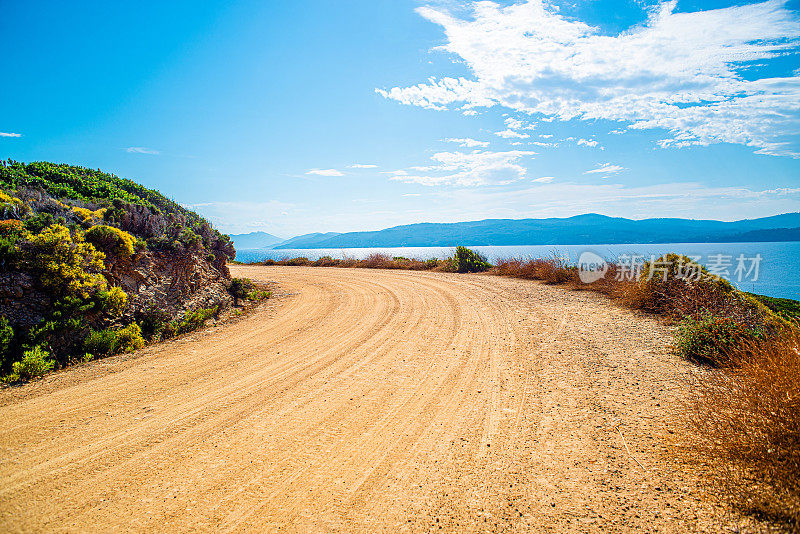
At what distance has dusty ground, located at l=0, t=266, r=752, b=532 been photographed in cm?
272

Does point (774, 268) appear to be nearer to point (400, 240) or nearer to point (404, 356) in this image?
point (404, 356)

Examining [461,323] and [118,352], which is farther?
[461,323]

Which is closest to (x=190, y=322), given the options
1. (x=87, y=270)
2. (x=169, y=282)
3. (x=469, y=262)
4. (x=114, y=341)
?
(x=169, y=282)

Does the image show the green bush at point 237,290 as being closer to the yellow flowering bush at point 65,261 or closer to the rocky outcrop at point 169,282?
the rocky outcrop at point 169,282

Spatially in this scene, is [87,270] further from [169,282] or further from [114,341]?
[169,282]

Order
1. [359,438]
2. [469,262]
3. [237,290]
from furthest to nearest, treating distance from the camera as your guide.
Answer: [469,262], [237,290], [359,438]

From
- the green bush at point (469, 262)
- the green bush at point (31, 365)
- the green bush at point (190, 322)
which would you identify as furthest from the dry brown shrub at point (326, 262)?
the green bush at point (31, 365)

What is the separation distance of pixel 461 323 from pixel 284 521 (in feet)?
20.4

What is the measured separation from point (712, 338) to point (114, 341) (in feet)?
34.4

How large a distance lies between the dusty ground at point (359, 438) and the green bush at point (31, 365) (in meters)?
0.21

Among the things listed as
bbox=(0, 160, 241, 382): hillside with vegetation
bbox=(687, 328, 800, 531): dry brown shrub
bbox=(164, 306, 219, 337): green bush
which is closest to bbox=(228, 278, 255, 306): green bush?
bbox=(0, 160, 241, 382): hillside with vegetation

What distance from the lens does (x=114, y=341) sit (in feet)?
20.6

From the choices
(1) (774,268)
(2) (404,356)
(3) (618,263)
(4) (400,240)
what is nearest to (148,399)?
(2) (404,356)

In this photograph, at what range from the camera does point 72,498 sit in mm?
2889
